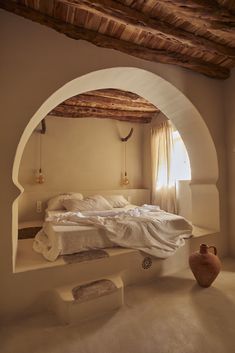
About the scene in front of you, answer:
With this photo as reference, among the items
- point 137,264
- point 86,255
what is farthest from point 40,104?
point 137,264

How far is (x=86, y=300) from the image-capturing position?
5.54 feet

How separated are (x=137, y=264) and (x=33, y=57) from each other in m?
2.20

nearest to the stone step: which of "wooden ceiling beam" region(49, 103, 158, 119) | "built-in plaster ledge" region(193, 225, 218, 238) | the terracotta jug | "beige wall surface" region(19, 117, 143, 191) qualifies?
the terracotta jug

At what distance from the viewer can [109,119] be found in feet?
16.2

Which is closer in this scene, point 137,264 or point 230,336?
point 230,336

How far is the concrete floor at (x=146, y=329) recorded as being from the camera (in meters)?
1.36

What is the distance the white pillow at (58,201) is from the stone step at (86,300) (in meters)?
2.24

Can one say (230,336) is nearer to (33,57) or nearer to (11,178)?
Result: (11,178)

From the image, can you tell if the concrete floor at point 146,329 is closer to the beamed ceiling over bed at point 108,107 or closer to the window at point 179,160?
the window at point 179,160

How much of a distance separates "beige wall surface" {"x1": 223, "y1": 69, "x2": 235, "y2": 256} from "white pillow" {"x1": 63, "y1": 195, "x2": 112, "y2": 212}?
6.60ft

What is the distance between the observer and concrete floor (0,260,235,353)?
1.36m

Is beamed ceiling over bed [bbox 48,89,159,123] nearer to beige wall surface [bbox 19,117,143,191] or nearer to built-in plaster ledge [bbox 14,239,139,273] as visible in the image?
beige wall surface [bbox 19,117,143,191]

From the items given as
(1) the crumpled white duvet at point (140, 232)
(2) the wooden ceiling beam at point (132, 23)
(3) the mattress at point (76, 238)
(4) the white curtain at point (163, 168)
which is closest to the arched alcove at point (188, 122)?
(2) the wooden ceiling beam at point (132, 23)

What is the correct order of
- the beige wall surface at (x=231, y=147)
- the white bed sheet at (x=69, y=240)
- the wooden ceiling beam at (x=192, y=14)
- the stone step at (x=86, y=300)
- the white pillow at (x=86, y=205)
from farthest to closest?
1. the white pillow at (x=86, y=205)
2. the beige wall surface at (x=231, y=147)
3. the white bed sheet at (x=69, y=240)
4. the wooden ceiling beam at (x=192, y=14)
5. the stone step at (x=86, y=300)
